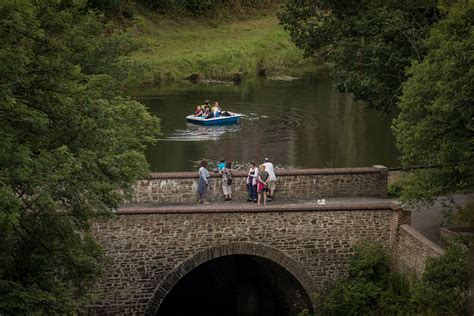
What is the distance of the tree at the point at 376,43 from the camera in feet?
106

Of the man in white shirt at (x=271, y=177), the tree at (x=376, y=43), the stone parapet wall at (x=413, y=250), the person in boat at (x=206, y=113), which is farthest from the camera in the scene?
the person in boat at (x=206, y=113)

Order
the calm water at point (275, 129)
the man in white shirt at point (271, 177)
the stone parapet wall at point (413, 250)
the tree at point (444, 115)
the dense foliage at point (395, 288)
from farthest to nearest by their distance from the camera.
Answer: the calm water at point (275, 129), the man in white shirt at point (271, 177), the stone parapet wall at point (413, 250), the tree at point (444, 115), the dense foliage at point (395, 288)

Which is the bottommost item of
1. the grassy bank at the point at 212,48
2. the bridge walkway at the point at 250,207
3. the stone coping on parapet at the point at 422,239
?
the stone coping on parapet at the point at 422,239

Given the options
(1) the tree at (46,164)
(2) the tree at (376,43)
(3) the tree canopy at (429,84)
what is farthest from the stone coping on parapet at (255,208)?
(2) the tree at (376,43)

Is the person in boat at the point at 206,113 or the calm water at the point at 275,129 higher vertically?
the person in boat at the point at 206,113

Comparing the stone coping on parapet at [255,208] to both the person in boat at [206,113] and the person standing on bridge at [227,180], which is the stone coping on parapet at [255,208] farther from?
the person in boat at [206,113]

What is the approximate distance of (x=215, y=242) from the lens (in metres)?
27.2

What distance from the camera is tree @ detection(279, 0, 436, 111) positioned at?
32.2m

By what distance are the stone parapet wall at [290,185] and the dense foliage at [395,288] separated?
2748 millimetres

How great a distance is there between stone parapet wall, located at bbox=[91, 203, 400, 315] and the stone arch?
0.03 m

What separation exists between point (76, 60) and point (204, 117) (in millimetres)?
20585

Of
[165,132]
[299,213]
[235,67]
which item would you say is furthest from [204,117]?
[299,213]

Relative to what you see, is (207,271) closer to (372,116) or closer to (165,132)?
(165,132)

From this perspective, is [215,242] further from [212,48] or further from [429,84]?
[212,48]
